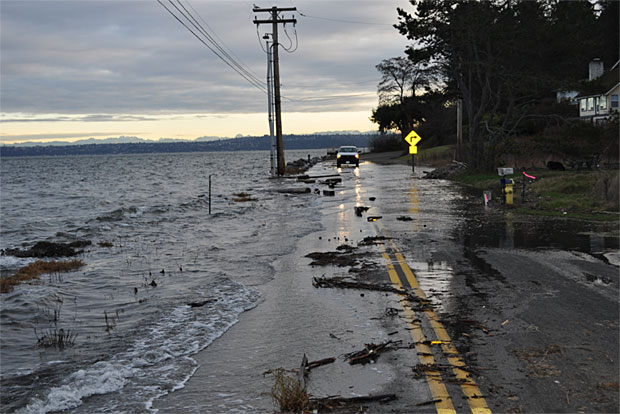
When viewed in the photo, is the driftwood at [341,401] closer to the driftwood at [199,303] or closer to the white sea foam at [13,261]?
the driftwood at [199,303]

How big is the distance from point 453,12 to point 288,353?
99.3ft

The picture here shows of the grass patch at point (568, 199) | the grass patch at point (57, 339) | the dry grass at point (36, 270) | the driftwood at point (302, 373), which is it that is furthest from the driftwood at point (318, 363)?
the grass patch at point (568, 199)

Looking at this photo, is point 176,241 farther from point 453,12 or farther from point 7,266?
point 453,12

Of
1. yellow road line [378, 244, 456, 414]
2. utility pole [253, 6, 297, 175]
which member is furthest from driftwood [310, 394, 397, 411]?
utility pole [253, 6, 297, 175]

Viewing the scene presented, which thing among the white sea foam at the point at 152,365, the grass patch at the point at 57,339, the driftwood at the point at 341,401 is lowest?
the grass patch at the point at 57,339

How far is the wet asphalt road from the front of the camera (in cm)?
521

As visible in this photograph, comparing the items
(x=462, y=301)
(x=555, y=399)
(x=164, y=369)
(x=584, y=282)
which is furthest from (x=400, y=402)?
(x=584, y=282)

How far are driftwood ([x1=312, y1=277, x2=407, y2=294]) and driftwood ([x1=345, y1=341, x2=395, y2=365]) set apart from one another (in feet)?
8.28

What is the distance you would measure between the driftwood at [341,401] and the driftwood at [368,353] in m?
0.88

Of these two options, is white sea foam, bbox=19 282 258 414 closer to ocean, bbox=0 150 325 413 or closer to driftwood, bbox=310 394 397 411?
ocean, bbox=0 150 325 413

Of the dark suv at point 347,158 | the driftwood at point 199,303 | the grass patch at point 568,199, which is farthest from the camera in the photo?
the dark suv at point 347,158

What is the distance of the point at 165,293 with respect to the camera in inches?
394

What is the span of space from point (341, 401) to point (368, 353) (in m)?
1.15

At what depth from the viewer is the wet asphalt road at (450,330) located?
5207mm
